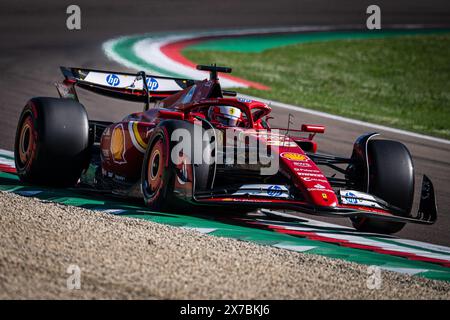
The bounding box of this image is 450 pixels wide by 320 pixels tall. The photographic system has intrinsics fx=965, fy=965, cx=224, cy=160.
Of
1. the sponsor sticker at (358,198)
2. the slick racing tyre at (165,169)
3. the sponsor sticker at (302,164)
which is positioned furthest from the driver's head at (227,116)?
the sponsor sticker at (358,198)

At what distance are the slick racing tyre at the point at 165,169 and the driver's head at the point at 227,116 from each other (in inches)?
33.0

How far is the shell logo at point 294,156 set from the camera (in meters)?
9.23

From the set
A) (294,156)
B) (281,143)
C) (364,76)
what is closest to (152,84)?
(281,143)

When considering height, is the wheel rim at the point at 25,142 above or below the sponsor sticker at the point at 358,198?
above

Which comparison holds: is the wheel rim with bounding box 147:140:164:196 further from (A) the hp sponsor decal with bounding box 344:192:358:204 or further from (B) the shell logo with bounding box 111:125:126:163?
(A) the hp sponsor decal with bounding box 344:192:358:204

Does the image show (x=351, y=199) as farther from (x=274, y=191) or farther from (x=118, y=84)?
(x=118, y=84)

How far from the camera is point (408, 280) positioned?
7.66 meters

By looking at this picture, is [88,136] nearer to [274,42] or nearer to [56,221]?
[56,221]

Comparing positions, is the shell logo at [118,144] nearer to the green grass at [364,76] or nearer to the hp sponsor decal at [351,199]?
the hp sponsor decal at [351,199]

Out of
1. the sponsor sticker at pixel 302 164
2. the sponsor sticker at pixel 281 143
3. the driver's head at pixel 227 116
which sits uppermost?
the driver's head at pixel 227 116

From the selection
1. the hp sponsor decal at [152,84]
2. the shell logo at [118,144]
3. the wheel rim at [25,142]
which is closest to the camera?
the shell logo at [118,144]

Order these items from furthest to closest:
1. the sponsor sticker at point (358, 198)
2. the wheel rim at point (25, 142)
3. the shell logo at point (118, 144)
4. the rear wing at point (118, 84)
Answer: the rear wing at point (118, 84)
the wheel rim at point (25, 142)
the shell logo at point (118, 144)
the sponsor sticker at point (358, 198)

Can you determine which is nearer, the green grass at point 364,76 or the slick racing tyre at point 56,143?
the slick racing tyre at point 56,143
